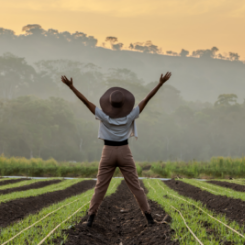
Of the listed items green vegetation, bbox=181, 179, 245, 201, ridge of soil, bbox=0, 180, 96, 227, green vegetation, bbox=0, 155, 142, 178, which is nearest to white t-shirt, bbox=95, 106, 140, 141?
ridge of soil, bbox=0, 180, 96, 227

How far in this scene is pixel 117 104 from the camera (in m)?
4.03

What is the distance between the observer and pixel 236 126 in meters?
56.0

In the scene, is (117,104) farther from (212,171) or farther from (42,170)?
(42,170)

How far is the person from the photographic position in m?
3.98

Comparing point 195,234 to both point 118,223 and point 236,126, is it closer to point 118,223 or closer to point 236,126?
point 118,223

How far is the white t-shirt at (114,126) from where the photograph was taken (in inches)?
158

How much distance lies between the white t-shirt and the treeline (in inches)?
1431

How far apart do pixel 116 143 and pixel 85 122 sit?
46581 millimetres

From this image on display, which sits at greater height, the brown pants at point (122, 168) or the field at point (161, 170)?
the brown pants at point (122, 168)

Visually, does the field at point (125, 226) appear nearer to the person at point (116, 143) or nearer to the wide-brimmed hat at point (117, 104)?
the person at point (116, 143)

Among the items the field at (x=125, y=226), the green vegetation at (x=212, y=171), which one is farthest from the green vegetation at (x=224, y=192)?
the green vegetation at (x=212, y=171)

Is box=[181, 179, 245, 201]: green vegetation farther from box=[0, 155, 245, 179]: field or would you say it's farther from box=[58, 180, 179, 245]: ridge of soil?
box=[0, 155, 245, 179]: field

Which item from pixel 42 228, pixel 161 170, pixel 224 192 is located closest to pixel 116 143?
pixel 42 228

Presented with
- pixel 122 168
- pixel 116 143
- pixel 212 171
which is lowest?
pixel 212 171
